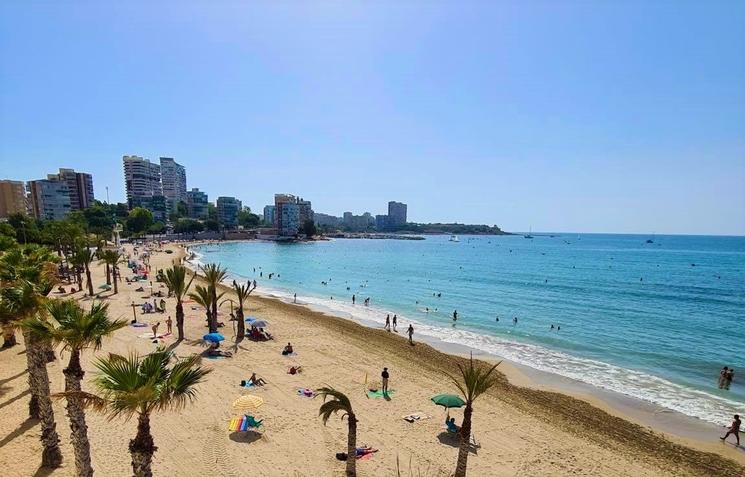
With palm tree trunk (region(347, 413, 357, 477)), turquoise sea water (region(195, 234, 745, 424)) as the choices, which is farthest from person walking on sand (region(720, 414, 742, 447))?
palm tree trunk (region(347, 413, 357, 477))

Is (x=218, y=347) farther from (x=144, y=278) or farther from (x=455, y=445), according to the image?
(x=144, y=278)

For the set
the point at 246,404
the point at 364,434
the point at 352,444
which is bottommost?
the point at 364,434

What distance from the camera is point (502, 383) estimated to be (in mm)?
21062

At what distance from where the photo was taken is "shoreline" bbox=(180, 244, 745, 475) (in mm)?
15078

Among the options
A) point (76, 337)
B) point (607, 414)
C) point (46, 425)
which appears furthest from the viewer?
point (607, 414)

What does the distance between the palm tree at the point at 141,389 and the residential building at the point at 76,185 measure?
700ft

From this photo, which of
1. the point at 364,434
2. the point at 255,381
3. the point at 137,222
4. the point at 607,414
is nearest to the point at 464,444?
the point at 364,434

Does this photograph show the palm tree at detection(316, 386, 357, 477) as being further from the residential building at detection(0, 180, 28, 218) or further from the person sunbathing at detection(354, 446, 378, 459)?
the residential building at detection(0, 180, 28, 218)

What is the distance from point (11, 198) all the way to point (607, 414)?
8367 inches

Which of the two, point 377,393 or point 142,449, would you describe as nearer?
point 142,449

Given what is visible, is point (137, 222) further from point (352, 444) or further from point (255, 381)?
point (352, 444)

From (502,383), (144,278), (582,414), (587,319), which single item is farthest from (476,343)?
(144,278)

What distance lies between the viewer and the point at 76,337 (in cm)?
843

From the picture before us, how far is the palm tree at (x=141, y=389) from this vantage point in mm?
6840
